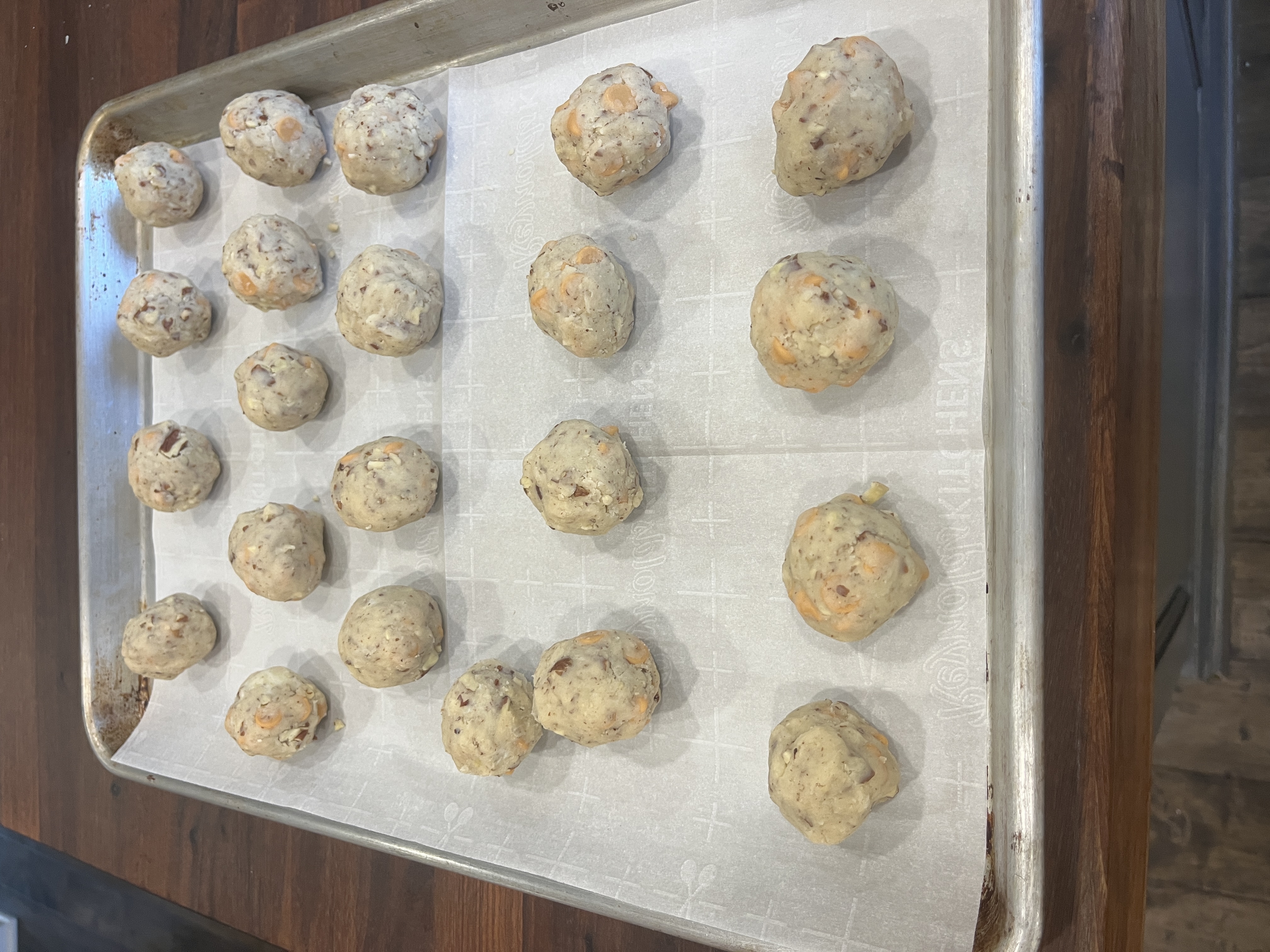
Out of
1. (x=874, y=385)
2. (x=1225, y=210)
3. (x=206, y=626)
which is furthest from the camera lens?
(x=206, y=626)

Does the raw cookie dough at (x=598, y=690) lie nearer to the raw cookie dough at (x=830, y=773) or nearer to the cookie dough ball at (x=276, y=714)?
the raw cookie dough at (x=830, y=773)

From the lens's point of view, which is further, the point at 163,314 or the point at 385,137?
the point at 163,314

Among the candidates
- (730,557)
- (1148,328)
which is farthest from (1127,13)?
(730,557)

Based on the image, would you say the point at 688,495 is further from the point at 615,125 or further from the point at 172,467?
the point at 172,467

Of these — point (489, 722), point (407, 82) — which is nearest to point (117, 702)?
point (489, 722)

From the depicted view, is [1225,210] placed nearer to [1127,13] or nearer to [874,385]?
[1127,13]

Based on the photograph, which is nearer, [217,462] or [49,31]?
[217,462]
